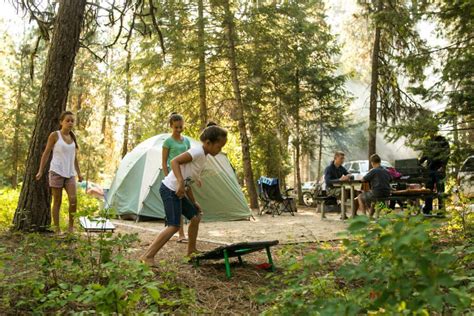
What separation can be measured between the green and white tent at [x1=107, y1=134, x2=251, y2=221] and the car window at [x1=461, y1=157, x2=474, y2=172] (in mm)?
5385

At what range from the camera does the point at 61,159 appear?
633cm

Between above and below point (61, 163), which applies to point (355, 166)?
above

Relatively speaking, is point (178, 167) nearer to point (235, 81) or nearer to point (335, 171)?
point (335, 171)

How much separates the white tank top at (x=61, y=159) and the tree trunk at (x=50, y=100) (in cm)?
29

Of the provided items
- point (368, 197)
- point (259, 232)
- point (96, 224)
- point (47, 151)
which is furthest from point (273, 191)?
point (96, 224)

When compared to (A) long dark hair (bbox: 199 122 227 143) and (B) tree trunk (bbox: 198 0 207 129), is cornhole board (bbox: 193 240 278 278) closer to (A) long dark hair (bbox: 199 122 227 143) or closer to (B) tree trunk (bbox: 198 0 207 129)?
(A) long dark hair (bbox: 199 122 227 143)

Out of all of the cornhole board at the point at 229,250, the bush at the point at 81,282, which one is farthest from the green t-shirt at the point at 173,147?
the bush at the point at 81,282

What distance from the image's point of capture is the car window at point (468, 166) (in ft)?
21.2

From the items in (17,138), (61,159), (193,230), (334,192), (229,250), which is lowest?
(229,250)

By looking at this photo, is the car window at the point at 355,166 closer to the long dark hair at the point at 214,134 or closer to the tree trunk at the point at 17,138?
the tree trunk at the point at 17,138

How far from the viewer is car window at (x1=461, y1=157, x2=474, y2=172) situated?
6469 millimetres

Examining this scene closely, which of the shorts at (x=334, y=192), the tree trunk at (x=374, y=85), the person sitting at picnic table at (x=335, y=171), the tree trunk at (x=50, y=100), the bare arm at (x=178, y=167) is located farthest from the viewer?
the tree trunk at (x=374, y=85)

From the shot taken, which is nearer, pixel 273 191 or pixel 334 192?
pixel 334 192

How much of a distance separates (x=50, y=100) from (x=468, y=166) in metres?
5.51
